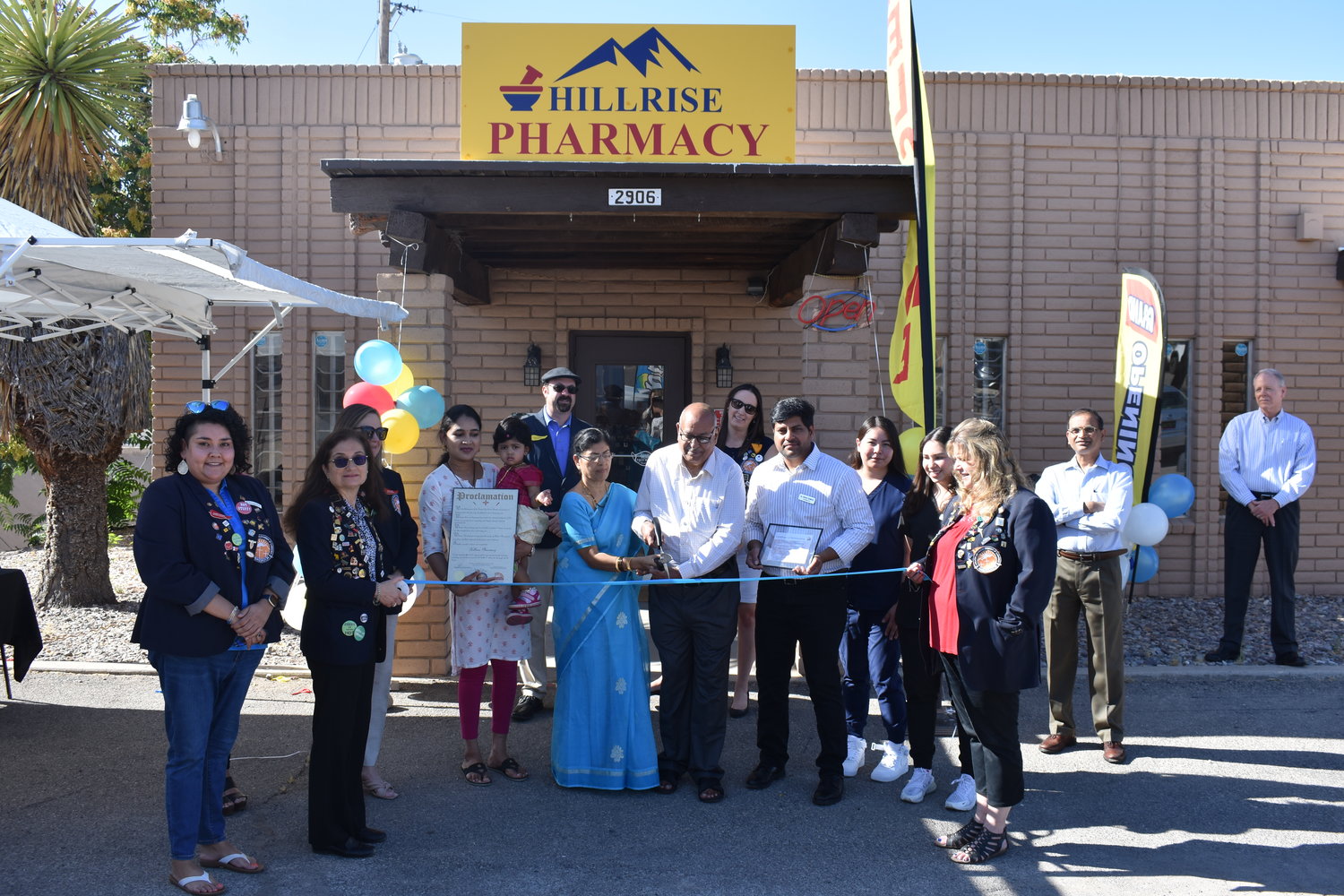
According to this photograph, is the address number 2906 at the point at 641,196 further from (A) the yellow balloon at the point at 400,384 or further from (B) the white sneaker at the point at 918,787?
(B) the white sneaker at the point at 918,787

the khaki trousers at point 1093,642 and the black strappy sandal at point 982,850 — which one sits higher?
the khaki trousers at point 1093,642

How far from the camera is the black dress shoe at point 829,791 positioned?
15.8 feet

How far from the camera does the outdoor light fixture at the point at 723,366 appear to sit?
29.8 feet

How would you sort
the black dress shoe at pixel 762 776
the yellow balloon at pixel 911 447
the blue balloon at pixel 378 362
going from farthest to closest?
the yellow balloon at pixel 911 447 < the blue balloon at pixel 378 362 < the black dress shoe at pixel 762 776

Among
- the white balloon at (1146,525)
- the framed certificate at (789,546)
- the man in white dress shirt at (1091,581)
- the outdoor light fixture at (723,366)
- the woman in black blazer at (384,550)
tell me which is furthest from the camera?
the outdoor light fixture at (723,366)

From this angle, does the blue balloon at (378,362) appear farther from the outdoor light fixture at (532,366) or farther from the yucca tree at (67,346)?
the yucca tree at (67,346)

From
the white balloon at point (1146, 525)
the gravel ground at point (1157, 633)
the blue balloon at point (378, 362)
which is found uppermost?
the blue balloon at point (378, 362)

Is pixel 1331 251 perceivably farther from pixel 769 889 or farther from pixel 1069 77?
pixel 769 889

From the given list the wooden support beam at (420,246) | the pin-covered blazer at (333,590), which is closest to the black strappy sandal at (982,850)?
the pin-covered blazer at (333,590)

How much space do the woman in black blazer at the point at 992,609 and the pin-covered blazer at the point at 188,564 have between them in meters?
2.74

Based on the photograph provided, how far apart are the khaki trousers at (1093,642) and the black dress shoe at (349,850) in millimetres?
3560

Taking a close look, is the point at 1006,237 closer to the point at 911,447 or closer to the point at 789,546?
the point at 911,447

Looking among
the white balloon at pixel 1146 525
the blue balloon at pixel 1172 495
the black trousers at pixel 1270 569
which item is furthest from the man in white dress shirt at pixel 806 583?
the black trousers at pixel 1270 569

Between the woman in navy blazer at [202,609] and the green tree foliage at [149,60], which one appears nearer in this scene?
the woman in navy blazer at [202,609]
